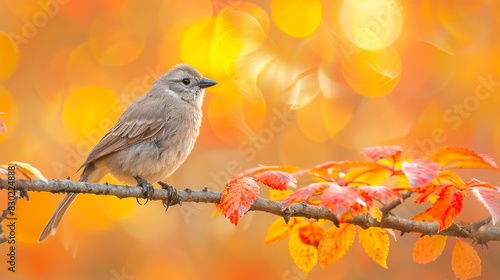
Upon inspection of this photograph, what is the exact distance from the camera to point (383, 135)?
7.43 meters

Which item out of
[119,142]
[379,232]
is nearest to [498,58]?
[119,142]

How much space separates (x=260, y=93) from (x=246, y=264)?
202 centimetres

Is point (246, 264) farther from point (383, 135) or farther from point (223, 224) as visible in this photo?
point (383, 135)

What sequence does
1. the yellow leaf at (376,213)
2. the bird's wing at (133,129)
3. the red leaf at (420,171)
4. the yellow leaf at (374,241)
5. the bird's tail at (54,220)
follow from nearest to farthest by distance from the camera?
the red leaf at (420,171) < the yellow leaf at (376,213) < the yellow leaf at (374,241) < the bird's tail at (54,220) < the bird's wing at (133,129)

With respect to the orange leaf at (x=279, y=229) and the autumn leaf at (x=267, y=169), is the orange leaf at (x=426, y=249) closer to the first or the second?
the orange leaf at (x=279, y=229)

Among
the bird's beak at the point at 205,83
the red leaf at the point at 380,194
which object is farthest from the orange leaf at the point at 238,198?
the bird's beak at the point at 205,83

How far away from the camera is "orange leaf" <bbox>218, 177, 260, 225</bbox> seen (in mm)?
2523

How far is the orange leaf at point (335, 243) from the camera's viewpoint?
2710mm

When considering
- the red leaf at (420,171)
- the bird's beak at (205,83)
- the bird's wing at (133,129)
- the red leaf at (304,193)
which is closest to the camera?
the red leaf at (420,171)

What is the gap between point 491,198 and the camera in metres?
2.30

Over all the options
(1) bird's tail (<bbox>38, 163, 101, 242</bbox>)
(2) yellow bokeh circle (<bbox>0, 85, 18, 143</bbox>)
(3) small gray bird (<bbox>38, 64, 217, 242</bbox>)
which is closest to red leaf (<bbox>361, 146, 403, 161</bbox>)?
(1) bird's tail (<bbox>38, 163, 101, 242</bbox>)

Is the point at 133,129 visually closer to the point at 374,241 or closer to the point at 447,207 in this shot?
the point at 374,241

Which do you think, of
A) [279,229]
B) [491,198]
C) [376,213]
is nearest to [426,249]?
[376,213]

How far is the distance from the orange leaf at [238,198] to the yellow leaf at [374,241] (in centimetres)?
54
